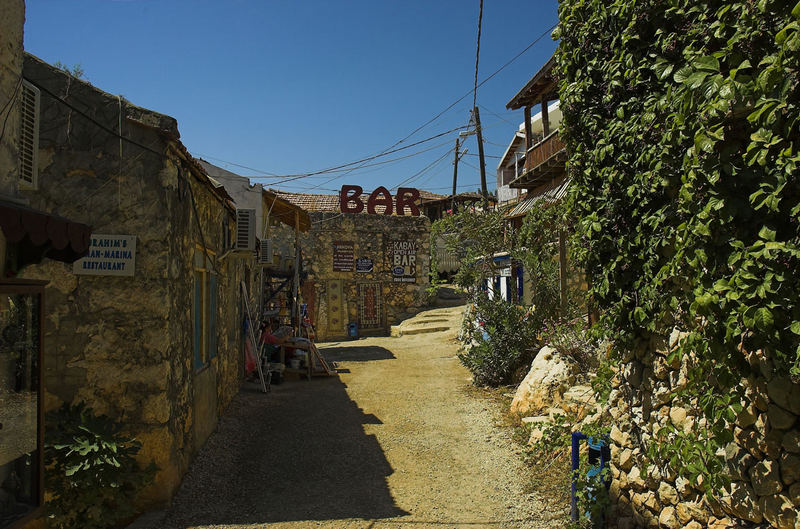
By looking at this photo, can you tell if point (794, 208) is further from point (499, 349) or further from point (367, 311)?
point (367, 311)

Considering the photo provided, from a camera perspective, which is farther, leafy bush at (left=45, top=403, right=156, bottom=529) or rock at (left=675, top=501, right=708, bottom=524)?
leafy bush at (left=45, top=403, right=156, bottom=529)

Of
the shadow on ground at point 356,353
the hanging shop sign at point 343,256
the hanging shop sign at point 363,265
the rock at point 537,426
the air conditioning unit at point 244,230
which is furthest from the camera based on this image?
the hanging shop sign at point 363,265

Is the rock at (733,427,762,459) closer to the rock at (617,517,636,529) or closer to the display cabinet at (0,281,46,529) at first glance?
the rock at (617,517,636,529)

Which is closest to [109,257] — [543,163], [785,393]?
[785,393]

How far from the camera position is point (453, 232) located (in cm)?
1159

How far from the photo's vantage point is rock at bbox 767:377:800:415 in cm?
259

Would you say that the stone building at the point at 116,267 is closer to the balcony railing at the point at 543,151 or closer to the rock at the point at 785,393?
the rock at the point at 785,393

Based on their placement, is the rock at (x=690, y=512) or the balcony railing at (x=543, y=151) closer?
the rock at (x=690, y=512)

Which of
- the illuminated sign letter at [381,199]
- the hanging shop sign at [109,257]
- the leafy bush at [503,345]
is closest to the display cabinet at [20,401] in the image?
the hanging shop sign at [109,257]

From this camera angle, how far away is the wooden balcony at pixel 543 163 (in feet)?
39.5

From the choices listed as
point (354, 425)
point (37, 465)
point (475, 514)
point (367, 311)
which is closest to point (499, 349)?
point (354, 425)

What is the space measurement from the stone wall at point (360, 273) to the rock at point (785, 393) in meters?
20.9

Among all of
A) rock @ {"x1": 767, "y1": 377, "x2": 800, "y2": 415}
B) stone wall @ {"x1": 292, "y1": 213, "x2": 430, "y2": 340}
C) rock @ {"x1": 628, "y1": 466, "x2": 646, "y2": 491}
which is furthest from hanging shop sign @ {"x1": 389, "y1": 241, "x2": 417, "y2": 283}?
rock @ {"x1": 767, "y1": 377, "x2": 800, "y2": 415}

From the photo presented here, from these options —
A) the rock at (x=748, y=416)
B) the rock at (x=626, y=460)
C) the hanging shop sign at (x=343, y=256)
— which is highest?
the hanging shop sign at (x=343, y=256)
